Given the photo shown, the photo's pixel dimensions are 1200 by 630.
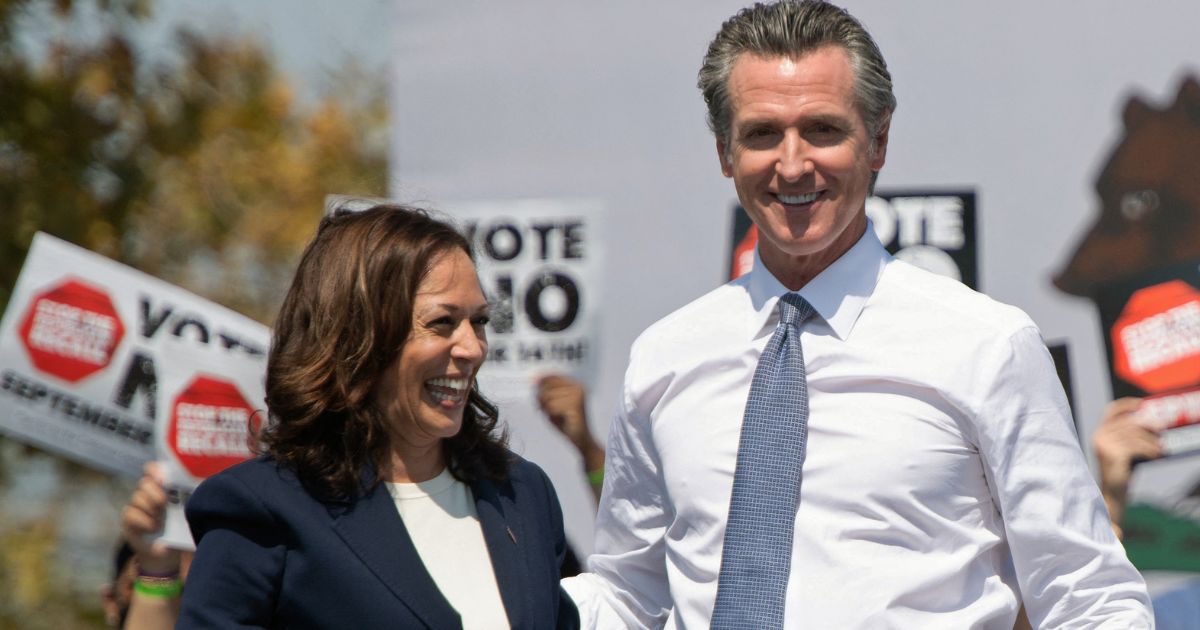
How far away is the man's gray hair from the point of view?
6.10ft

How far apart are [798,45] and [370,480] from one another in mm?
725

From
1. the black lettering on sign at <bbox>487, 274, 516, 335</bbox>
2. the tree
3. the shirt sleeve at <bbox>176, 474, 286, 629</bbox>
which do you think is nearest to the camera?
the shirt sleeve at <bbox>176, 474, 286, 629</bbox>

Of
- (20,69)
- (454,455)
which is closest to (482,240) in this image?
(454,455)

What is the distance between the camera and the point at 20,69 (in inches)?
173

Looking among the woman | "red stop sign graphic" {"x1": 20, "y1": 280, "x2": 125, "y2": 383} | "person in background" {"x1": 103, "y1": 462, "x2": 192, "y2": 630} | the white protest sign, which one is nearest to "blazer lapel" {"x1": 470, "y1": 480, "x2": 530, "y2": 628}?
the woman

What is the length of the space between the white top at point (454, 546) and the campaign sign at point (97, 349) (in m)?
1.19

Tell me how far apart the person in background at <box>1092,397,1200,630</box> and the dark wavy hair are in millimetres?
1588

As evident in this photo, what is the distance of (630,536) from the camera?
6.88ft

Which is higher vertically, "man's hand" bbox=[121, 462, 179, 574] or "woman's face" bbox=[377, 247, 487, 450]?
"woman's face" bbox=[377, 247, 487, 450]

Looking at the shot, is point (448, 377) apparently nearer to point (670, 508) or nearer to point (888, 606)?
point (670, 508)

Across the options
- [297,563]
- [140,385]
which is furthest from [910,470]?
[140,385]

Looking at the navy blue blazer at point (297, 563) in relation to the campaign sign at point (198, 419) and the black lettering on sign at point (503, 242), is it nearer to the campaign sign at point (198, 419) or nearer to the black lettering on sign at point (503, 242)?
the campaign sign at point (198, 419)

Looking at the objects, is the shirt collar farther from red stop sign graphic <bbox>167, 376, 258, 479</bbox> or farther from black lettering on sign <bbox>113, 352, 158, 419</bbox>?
black lettering on sign <bbox>113, 352, 158, 419</bbox>

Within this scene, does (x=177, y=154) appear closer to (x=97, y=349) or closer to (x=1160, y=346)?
(x=97, y=349)
